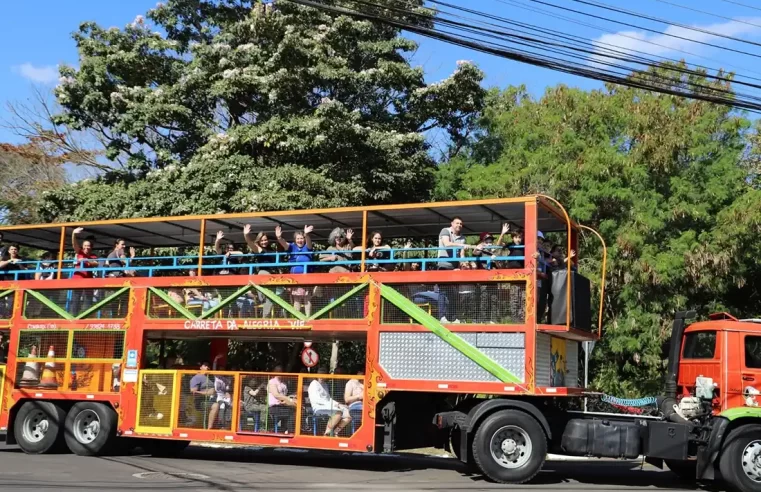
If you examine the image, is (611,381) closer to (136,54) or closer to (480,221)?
(480,221)

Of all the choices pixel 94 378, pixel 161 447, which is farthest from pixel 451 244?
pixel 161 447

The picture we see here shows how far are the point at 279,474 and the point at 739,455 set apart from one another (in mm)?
6145

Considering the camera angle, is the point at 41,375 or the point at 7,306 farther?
the point at 7,306

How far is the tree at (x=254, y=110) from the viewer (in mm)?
21750

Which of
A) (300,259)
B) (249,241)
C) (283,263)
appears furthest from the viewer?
(249,241)

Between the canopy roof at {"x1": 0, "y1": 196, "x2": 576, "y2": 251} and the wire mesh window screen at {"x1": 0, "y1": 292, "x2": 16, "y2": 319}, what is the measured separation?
1.36 metres

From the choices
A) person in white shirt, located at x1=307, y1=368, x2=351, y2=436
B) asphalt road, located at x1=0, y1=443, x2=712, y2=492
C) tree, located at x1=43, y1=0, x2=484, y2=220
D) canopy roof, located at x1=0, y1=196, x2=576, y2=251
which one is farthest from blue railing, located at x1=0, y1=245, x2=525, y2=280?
tree, located at x1=43, y1=0, x2=484, y2=220

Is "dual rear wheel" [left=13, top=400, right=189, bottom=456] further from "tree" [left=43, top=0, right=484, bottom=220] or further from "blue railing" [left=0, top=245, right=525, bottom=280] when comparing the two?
"tree" [left=43, top=0, right=484, bottom=220]

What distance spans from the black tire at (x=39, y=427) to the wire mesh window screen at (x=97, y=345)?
981mm

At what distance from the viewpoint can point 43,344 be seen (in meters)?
14.1

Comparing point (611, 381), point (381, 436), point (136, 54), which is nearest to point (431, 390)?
point (381, 436)

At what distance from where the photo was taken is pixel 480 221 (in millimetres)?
13180

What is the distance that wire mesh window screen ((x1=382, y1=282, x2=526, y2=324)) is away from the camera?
36.7 ft

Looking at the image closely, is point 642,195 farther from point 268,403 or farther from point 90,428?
point 90,428
